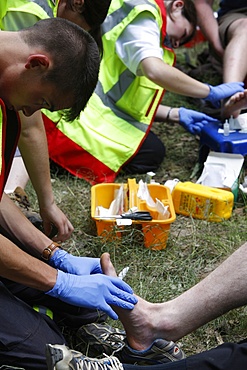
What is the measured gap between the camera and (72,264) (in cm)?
202

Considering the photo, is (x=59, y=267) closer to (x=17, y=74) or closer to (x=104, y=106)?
(x=17, y=74)

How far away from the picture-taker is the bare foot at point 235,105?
3270 millimetres

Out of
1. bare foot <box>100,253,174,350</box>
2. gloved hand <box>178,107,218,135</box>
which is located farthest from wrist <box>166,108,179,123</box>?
bare foot <box>100,253,174,350</box>

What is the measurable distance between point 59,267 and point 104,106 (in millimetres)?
1355

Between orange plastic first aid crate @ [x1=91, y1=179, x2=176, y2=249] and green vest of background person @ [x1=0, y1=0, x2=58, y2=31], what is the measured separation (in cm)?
73

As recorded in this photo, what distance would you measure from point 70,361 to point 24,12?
144cm

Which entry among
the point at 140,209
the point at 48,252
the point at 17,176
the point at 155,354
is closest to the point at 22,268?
the point at 48,252

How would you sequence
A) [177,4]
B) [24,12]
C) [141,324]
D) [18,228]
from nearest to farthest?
[141,324], [18,228], [24,12], [177,4]

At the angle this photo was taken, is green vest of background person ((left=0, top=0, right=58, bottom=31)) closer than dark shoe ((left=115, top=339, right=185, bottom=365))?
No

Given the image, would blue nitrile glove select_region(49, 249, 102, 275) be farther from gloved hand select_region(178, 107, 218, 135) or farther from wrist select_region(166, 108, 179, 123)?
wrist select_region(166, 108, 179, 123)

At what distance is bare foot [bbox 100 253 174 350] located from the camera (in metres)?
1.88

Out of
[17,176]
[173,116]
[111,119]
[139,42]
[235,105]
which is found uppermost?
[139,42]

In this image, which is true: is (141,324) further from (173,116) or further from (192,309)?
(173,116)

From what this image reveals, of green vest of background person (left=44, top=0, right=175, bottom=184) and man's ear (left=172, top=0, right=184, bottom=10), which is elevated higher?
man's ear (left=172, top=0, right=184, bottom=10)
